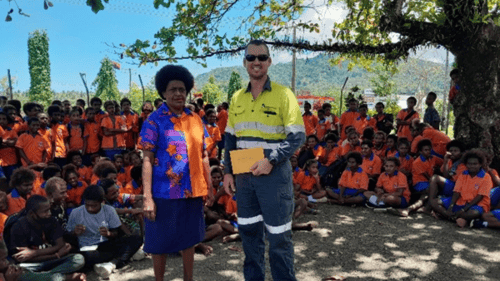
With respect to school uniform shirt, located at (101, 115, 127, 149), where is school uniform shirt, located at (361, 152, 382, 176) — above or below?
below

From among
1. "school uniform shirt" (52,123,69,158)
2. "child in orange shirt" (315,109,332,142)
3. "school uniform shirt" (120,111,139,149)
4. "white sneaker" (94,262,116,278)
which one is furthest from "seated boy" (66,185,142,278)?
"child in orange shirt" (315,109,332,142)

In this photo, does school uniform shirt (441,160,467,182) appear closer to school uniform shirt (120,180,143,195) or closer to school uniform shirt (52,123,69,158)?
school uniform shirt (120,180,143,195)

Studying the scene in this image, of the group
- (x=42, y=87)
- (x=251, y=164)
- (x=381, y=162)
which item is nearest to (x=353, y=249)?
(x=251, y=164)

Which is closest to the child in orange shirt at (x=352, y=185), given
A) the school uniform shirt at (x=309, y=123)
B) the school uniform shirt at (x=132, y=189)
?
the school uniform shirt at (x=132, y=189)

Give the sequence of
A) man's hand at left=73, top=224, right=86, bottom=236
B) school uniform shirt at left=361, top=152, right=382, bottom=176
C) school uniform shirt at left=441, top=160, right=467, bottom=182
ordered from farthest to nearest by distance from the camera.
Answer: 1. school uniform shirt at left=361, top=152, right=382, bottom=176
2. school uniform shirt at left=441, top=160, right=467, bottom=182
3. man's hand at left=73, top=224, right=86, bottom=236

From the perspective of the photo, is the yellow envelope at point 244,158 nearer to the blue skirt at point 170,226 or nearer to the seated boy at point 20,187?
the blue skirt at point 170,226

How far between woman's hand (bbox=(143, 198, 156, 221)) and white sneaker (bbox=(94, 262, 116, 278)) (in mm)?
1463

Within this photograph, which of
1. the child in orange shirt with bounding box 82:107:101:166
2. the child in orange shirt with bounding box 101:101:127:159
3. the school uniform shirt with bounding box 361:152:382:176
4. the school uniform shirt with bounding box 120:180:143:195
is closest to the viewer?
the school uniform shirt with bounding box 120:180:143:195

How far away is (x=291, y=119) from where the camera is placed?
7.75 ft

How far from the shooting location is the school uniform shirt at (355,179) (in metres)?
6.16

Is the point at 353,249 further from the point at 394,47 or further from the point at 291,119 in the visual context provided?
the point at 394,47

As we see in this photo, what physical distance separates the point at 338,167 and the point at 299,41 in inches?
102

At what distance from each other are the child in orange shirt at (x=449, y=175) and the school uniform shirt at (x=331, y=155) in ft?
6.80

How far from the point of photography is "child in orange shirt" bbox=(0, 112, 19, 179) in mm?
5824
